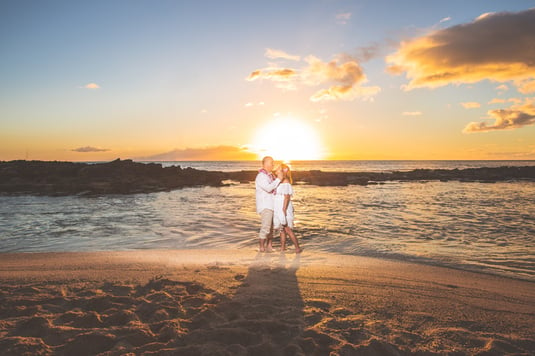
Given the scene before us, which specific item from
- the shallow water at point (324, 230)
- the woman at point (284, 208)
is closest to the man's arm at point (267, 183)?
the woman at point (284, 208)

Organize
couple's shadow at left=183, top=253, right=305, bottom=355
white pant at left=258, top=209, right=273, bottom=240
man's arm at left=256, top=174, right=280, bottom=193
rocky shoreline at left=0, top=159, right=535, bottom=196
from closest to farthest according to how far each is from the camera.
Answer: couple's shadow at left=183, top=253, right=305, bottom=355
man's arm at left=256, top=174, right=280, bottom=193
white pant at left=258, top=209, right=273, bottom=240
rocky shoreline at left=0, top=159, right=535, bottom=196

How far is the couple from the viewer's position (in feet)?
25.2

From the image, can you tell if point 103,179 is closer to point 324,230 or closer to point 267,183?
point 324,230

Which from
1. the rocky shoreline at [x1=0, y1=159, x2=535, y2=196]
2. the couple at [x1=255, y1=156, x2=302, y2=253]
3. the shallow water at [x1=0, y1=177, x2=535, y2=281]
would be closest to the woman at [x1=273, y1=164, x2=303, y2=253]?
the couple at [x1=255, y1=156, x2=302, y2=253]

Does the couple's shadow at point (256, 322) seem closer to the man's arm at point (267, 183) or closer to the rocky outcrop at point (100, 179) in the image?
the man's arm at point (267, 183)

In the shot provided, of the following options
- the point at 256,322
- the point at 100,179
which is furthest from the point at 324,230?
the point at 100,179

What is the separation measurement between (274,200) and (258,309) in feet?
12.9

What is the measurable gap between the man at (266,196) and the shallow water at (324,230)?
3.11ft

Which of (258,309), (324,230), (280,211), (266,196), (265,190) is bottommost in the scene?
(324,230)

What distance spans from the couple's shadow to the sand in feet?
0.05

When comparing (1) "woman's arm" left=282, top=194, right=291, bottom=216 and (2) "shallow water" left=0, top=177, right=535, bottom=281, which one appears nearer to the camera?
(1) "woman's arm" left=282, top=194, right=291, bottom=216

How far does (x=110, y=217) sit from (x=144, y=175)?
22.7 metres

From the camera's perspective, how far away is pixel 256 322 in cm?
380

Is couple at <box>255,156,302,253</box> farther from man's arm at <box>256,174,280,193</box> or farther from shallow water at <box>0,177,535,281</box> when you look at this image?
shallow water at <box>0,177,535,281</box>
